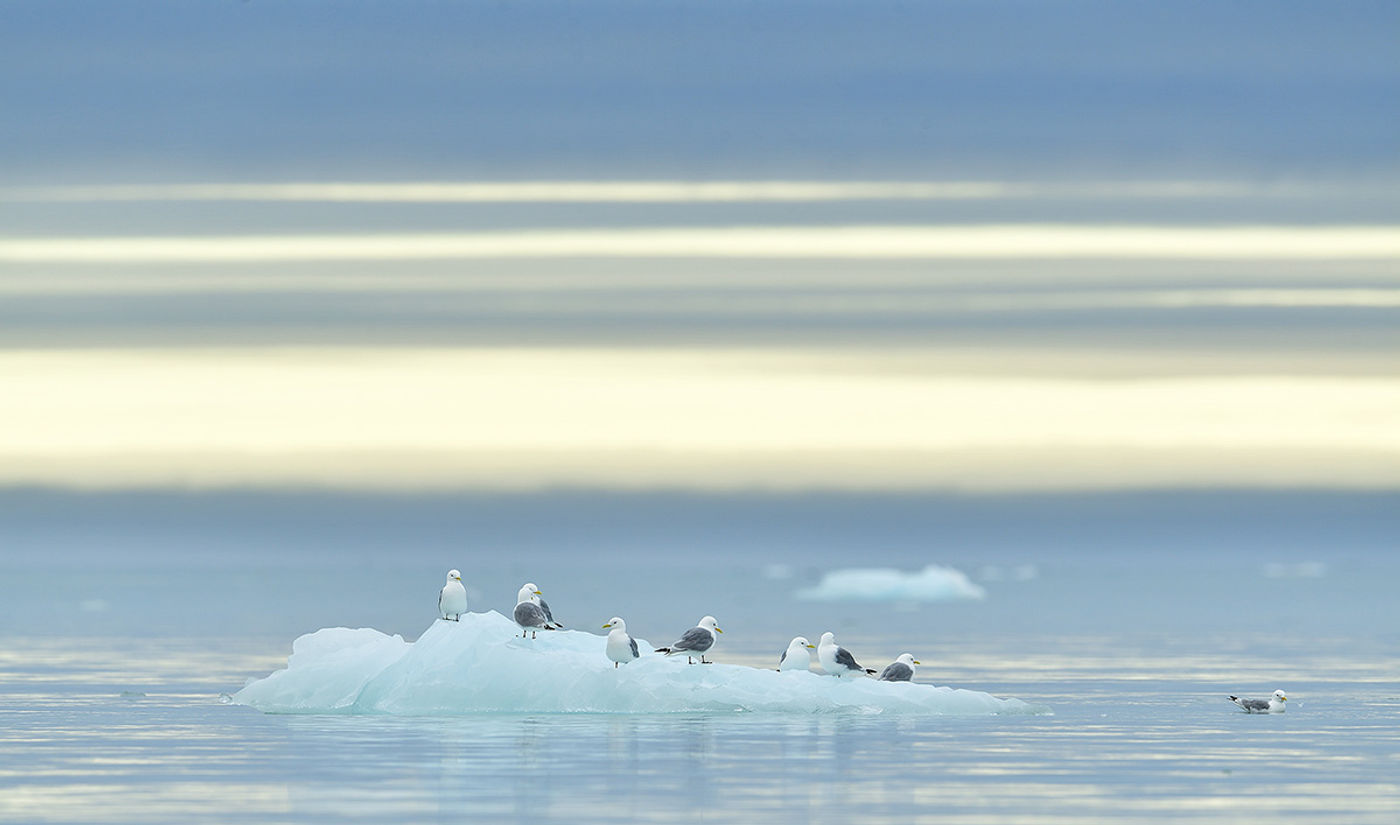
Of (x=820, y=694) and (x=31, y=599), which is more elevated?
(x=31, y=599)

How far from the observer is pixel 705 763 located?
1131 inches

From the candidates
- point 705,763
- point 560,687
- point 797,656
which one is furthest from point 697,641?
point 705,763

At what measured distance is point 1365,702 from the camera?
126 feet

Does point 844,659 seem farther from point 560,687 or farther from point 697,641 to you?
point 560,687

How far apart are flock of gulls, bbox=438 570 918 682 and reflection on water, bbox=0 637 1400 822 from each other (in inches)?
35.1

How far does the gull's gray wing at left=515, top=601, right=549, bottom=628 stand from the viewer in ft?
117

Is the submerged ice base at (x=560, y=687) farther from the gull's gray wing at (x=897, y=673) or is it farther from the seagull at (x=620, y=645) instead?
the gull's gray wing at (x=897, y=673)

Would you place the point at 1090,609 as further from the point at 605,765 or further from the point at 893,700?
the point at 605,765

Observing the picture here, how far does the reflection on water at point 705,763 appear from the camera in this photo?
972 inches

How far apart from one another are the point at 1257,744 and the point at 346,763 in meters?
11.4

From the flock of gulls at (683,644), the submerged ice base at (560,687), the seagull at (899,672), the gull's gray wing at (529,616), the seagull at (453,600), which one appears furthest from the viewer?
→ the seagull at (453,600)

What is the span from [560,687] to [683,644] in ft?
6.07

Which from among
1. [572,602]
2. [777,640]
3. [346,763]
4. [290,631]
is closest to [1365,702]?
[346,763]

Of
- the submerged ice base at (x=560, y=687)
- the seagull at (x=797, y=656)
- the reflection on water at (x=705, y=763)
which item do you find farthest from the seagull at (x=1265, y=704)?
the seagull at (x=797, y=656)
